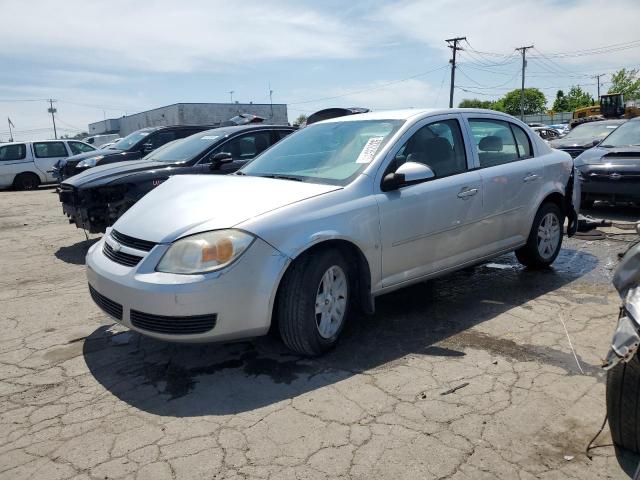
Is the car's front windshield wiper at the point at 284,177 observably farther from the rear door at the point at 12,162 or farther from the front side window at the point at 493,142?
the rear door at the point at 12,162

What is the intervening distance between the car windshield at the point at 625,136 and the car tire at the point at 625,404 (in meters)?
7.73

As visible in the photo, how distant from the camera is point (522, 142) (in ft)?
17.0

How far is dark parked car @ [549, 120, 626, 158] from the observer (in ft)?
35.4

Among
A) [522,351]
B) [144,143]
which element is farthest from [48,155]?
[522,351]

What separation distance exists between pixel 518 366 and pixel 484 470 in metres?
1.15

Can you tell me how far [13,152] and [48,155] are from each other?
0.99m

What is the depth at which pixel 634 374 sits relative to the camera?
2.25 metres

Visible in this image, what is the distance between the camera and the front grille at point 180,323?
10.0 feet

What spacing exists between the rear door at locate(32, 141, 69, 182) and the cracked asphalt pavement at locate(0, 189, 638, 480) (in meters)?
13.8

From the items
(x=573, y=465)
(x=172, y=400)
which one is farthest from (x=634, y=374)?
(x=172, y=400)

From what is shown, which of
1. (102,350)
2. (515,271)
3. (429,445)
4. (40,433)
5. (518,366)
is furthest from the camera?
(515,271)

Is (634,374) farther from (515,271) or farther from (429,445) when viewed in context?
(515,271)

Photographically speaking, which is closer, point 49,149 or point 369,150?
point 369,150

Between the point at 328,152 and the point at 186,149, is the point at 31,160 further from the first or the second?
the point at 328,152
